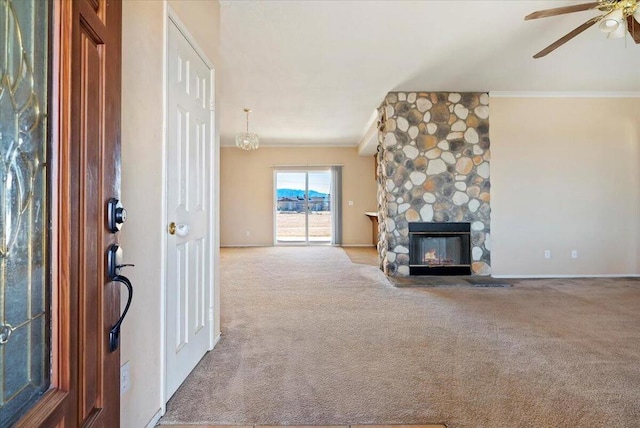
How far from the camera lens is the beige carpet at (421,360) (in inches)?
63.1

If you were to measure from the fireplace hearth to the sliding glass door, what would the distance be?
378 cm

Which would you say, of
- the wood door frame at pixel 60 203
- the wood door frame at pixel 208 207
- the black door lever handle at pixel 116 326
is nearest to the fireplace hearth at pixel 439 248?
the wood door frame at pixel 208 207

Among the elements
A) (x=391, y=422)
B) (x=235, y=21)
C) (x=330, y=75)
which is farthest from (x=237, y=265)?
(x=391, y=422)


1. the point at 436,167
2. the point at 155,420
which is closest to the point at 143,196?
the point at 155,420

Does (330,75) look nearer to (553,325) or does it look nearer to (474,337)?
(474,337)

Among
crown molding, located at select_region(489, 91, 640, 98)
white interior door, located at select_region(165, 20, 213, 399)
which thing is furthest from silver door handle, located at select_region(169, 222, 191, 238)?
crown molding, located at select_region(489, 91, 640, 98)

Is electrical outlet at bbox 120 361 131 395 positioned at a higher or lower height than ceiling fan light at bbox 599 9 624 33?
lower

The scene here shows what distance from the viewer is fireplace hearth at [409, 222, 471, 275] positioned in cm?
474

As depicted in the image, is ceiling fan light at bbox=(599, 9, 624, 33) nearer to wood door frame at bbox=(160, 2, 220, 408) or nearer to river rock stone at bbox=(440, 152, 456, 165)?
river rock stone at bbox=(440, 152, 456, 165)

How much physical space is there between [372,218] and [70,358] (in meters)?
7.60

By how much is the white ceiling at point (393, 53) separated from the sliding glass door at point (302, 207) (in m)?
3.06

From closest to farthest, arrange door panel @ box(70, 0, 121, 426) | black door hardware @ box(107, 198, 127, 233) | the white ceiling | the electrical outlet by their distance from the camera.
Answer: door panel @ box(70, 0, 121, 426), black door hardware @ box(107, 198, 127, 233), the electrical outlet, the white ceiling

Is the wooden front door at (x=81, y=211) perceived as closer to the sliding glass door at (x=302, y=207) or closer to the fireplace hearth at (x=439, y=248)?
the fireplace hearth at (x=439, y=248)

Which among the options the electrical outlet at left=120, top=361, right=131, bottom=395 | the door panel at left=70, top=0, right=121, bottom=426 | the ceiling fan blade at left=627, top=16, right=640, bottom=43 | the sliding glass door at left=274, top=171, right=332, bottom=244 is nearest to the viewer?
the door panel at left=70, top=0, right=121, bottom=426
